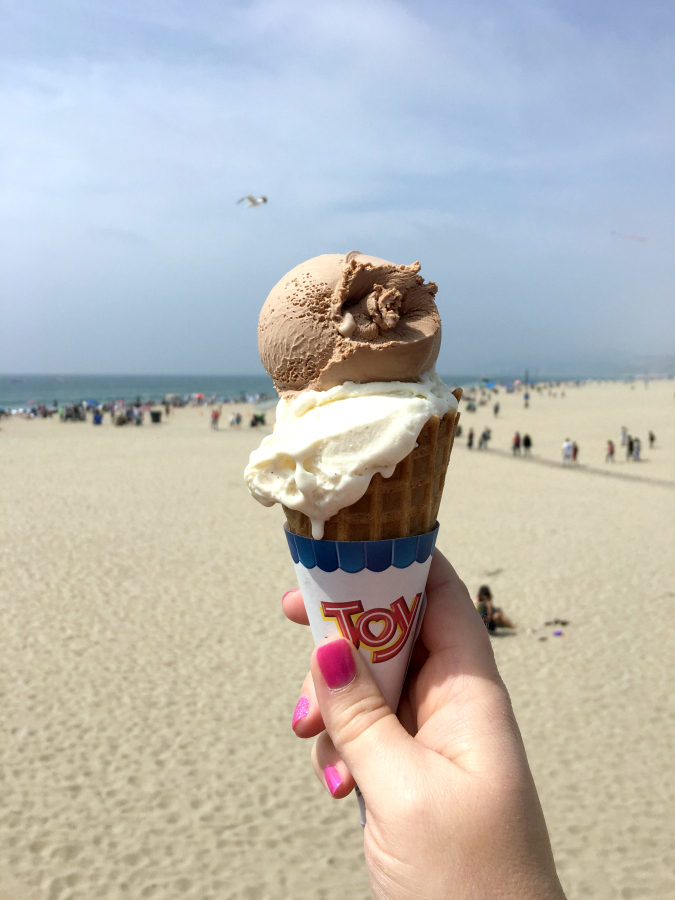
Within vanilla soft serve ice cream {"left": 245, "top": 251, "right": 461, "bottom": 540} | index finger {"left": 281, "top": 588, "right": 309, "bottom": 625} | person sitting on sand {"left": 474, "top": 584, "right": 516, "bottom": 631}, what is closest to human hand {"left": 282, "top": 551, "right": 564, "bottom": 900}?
vanilla soft serve ice cream {"left": 245, "top": 251, "right": 461, "bottom": 540}

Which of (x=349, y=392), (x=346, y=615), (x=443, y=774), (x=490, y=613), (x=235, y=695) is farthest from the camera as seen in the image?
(x=490, y=613)

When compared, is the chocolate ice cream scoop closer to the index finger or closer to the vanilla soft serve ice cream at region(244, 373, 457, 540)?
the vanilla soft serve ice cream at region(244, 373, 457, 540)

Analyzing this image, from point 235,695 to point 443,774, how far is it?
667 centimetres

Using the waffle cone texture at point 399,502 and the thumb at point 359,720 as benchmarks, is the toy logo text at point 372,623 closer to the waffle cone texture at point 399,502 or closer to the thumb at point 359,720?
the thumb at point 359,720

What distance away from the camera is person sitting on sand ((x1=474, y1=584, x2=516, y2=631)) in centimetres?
945

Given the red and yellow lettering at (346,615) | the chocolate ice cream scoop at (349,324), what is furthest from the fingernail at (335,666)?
the chocolate ice cream scoop at (349,324)

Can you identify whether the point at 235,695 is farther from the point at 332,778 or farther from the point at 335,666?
the point at 335,666

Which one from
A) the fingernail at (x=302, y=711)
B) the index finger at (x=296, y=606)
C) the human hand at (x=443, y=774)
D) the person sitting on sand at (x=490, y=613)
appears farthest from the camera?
the person sitting on sand at (x=490, y=613)

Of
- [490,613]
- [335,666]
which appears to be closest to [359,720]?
[335,666]

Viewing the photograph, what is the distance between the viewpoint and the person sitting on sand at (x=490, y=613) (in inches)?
372

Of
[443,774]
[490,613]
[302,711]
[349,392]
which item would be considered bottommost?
[490,613]

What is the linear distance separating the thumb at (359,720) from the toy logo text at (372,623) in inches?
4.4

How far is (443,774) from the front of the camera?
6.77ft

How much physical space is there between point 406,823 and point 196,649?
7864 millimetres
